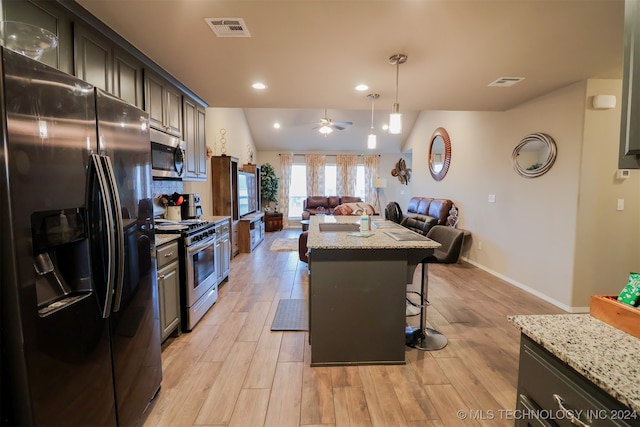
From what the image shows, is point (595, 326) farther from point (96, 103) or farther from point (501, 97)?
point (501, 97)

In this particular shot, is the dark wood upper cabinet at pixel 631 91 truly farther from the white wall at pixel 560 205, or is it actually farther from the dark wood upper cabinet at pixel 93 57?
the white wall at pixel 560 205

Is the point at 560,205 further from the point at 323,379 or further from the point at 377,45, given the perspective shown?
the point at 323,379

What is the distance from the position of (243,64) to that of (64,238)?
7.02ft

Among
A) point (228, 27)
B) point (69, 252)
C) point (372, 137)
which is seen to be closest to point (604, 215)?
point (372, 137)

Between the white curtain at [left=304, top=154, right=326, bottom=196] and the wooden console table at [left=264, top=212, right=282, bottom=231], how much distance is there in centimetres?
145

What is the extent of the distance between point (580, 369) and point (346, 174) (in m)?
8.99

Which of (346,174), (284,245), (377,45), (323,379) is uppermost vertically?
(377,45)

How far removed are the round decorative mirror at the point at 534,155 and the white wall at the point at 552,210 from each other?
71mm

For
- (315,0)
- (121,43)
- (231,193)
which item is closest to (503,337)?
(315,0)

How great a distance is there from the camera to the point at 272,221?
865cm

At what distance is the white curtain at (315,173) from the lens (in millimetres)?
9477

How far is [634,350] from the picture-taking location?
842mm

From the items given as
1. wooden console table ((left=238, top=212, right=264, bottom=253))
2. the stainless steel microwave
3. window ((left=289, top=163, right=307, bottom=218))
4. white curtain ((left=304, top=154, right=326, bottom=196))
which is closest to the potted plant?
window ((left=289, top=163, right=307, bottom=218))

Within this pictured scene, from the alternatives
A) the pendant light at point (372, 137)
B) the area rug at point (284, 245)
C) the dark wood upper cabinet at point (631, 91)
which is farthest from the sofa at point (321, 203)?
the dark wood upper cabinet at point (631, 91)
